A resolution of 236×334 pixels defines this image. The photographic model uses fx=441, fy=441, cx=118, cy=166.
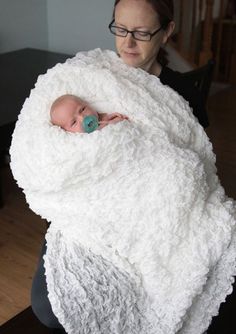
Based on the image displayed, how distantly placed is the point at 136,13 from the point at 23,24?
1.78 metres

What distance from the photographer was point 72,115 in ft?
3.12

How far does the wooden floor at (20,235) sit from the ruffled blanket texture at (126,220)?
0.73m

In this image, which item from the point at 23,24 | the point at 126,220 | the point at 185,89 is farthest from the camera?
the point at 23,24

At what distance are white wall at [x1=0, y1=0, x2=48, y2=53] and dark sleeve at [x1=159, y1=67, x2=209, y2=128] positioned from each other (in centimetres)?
161

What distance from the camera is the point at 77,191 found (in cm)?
94

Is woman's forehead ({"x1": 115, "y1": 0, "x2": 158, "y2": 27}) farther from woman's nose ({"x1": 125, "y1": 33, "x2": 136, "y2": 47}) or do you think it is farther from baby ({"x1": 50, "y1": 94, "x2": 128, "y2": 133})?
baby ({"x1": 50, "y1": 94, "x2": 128, "y2": 133})

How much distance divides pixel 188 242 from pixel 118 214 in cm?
17

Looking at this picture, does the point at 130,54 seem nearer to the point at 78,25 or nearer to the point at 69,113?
the point at 69,113

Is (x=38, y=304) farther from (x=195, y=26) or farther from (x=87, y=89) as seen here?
(x=195, y=26)

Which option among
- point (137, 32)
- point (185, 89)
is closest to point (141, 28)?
point (137, 32)

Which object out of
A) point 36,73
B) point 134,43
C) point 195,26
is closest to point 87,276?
point 134,43

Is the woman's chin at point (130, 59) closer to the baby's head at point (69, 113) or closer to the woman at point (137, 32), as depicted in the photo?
the woman at point (137, 32)

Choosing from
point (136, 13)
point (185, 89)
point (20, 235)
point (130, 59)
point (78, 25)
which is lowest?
point (20, 235)

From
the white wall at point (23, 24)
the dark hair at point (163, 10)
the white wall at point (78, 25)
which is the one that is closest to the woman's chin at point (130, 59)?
the dark hair at point (163, 10)
